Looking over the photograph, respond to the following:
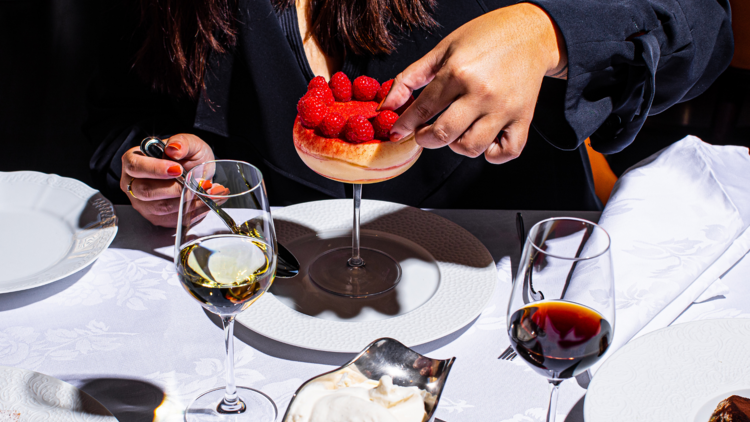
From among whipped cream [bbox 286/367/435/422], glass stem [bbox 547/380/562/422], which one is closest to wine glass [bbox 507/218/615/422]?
glass stem [bbox 547/380/562/422]

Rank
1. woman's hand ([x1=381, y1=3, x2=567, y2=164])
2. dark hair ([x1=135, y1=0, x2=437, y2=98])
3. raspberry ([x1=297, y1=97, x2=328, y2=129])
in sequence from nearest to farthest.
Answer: woman's hand ([x1=381, y1=3, x2=567, y2=164]) < raspberry ([x1=297, y1=97, x2=328, y2=129]) < dark hair ([x1=135, y1=0, x2=437, y2=98])

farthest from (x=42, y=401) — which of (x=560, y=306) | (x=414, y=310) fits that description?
(x=560, y=306)

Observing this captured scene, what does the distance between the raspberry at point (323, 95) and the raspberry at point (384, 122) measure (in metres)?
0.14

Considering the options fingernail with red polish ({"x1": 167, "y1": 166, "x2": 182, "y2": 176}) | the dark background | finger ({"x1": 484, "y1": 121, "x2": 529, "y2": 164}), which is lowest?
the dark background

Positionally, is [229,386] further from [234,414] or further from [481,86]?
[481,86]

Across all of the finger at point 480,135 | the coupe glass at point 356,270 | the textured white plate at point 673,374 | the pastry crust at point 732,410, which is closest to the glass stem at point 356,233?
the coupe glass at point 356,270

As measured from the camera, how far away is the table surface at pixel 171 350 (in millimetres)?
683

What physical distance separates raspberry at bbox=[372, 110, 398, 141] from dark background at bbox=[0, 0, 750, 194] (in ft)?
6.66

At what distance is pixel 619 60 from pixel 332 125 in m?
0.50

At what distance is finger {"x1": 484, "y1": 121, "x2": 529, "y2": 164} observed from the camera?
2.60 ft

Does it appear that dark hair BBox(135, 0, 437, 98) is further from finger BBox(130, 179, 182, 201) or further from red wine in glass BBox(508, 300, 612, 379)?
red wine in glass BBox(508, 300, 612, 379)

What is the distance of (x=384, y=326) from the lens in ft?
Result: 2.58

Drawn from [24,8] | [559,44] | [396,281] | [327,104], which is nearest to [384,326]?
Answer: [396,281]

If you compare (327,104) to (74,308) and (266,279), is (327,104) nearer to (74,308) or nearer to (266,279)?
(266,279)
